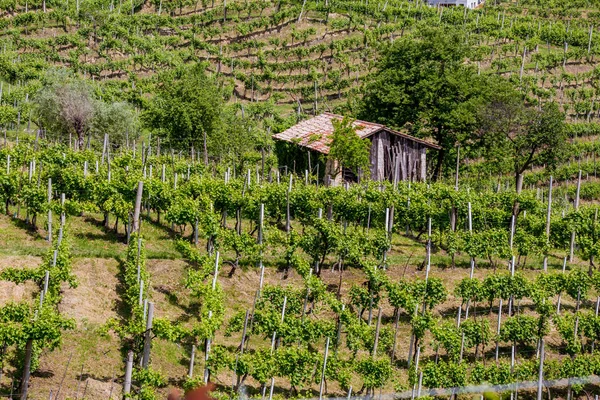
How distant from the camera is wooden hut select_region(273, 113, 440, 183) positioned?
1491 inches

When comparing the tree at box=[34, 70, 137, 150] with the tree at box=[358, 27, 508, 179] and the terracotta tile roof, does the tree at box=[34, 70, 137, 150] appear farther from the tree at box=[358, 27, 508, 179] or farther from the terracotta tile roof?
the tree at box=[358, 27, 508, 179]

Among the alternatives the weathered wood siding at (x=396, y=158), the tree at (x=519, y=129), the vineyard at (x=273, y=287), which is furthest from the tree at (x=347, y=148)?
the tree at (x=519, y=129)

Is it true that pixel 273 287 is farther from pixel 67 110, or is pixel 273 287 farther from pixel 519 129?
pixel 519 129

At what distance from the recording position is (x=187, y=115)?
40.0 m

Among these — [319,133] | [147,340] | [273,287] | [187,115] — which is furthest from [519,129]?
[147,340]

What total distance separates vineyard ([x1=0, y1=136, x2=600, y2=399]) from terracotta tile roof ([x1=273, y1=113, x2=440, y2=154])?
4993mm

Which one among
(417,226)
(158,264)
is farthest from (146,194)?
(417,226)

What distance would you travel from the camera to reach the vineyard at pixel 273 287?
20109mm

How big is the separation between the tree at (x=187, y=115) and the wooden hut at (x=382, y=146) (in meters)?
3.54

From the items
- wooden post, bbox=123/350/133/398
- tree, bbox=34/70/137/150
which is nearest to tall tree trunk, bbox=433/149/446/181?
tree, bbox=34/70/137/150

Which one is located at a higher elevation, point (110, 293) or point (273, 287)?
point (273, 287)

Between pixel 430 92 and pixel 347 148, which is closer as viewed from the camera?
pixel 347 148

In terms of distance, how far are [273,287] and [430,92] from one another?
2059 cm

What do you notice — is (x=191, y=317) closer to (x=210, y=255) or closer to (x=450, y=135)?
(x=210, y=255)
